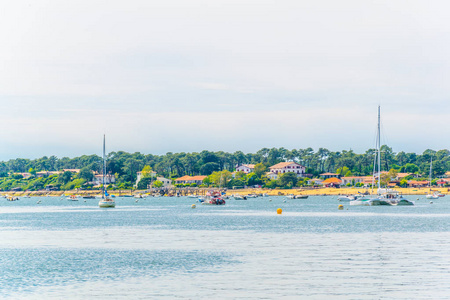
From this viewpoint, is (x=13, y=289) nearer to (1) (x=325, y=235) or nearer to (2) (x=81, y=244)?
(2) (x=81, y=244)

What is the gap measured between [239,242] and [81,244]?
16073 millimetres

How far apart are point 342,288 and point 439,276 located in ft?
24.6

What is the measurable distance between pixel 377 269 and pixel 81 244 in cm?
3279

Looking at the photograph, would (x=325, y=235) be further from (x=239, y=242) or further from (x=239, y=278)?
(x=239, y=278)

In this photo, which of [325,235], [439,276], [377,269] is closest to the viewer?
[439,276]

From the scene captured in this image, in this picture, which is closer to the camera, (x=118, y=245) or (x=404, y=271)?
(x=404, y=271)

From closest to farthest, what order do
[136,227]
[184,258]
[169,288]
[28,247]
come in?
[169,288], [184,258], [28,247], [136,227]

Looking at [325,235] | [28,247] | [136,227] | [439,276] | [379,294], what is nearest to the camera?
[379,294]

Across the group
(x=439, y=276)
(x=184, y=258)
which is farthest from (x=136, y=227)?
(x=439, y=276)

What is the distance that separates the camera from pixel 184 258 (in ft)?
162

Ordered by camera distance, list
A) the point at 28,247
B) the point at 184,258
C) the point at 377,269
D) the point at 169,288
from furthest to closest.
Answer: the point at 28,247
the point at 184,258
the point at 377,269
the point at 169,288

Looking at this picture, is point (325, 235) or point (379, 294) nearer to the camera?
point (379, 294)

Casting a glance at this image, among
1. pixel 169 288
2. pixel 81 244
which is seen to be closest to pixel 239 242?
pixel 81 244

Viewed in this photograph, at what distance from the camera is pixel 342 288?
35.0 metres
